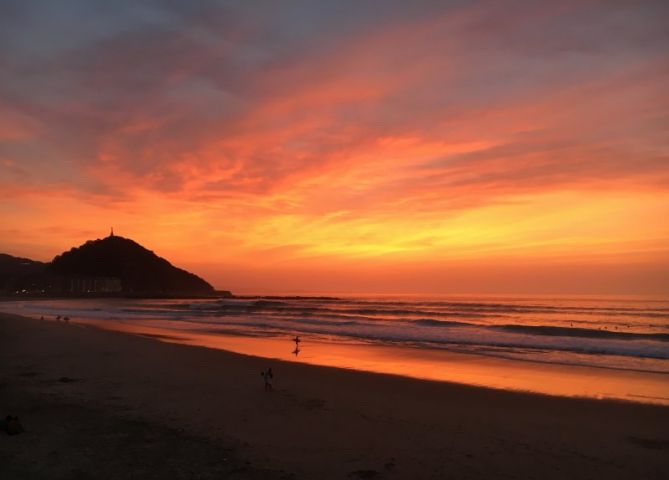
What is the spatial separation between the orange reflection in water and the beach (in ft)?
4.16

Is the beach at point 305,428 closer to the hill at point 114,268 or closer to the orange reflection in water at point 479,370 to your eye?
the orange reflection in water at point 479,370

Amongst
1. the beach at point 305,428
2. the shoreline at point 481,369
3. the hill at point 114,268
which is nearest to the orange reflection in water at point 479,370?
the shoreline at point 481,369

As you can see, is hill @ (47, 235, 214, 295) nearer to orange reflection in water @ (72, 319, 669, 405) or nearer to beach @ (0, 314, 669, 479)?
orange reflection in water @ (72, 319, 669, 405)

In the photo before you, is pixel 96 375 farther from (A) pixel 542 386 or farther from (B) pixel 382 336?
(B) pixel 382 336

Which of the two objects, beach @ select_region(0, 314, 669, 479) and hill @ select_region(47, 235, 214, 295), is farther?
hill @ select_region(47, 235, 214, 295)

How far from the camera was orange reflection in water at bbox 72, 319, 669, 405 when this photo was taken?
487 inches

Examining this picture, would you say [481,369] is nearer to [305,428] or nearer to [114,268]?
[305,428]

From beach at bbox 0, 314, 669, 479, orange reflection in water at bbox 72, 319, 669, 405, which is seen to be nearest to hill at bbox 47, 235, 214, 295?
orange reflection in water at bbox 72, 319, 669, 405

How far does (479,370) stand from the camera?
612 inches

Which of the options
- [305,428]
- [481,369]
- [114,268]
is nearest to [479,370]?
[481,369]

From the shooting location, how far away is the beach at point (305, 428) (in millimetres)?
6281

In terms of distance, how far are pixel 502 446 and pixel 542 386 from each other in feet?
19.9

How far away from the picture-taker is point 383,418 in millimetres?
8859

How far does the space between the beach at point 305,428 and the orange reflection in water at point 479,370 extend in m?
1.27
